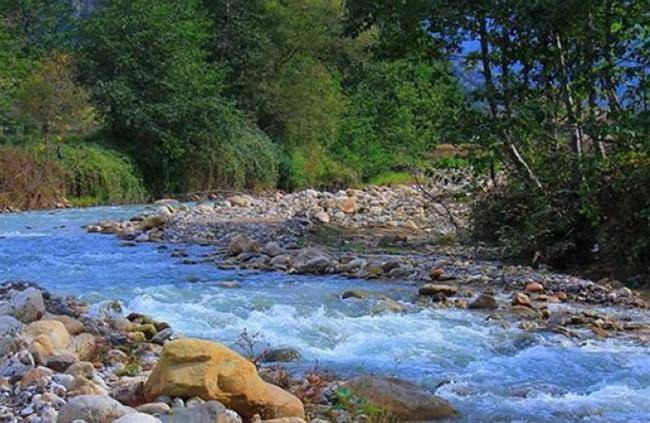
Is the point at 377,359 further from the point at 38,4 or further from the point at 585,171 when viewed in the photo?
the point at 38,4

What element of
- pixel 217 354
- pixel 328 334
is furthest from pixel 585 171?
pixel 217 354

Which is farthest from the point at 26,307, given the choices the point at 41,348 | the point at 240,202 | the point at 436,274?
the point at 240,202

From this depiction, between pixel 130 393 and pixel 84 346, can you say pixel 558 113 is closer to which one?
pixel 84 346

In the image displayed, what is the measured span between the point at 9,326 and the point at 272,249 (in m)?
6.04

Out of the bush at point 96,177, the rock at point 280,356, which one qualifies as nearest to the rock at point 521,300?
the rock at point 280,356

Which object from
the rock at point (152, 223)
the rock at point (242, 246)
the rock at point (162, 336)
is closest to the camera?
the rock at point (162, 336)

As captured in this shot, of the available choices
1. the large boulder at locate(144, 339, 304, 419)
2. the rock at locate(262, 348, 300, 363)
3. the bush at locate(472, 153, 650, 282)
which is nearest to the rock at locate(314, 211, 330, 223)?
the bush at locate(472, 153, 650, 282)

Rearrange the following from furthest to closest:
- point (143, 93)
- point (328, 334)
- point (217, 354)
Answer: point (143, 93) < point (328, 334) < point (217, 354)

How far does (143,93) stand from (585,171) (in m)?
15.5

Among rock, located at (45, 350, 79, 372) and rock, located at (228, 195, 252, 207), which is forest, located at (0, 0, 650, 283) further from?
rock, located at (45, 350, 79, 372)

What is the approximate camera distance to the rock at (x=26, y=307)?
21.1 ft

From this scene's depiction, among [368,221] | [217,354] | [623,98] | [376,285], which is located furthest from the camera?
[368,221]

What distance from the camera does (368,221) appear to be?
15.7 m

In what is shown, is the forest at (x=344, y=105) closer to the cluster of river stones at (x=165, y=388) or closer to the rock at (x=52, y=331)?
the cluster of river stones at (x=165, y=388)
